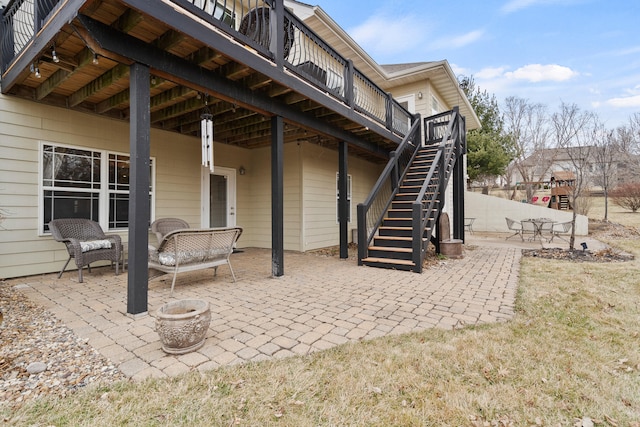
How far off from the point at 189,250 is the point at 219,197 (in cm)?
419

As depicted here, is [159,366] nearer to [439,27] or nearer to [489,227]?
[489,227]

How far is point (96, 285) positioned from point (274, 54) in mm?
4083

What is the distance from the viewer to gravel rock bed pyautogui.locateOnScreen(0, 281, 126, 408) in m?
1.88

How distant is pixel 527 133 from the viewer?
2272 cm

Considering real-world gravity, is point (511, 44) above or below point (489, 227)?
above

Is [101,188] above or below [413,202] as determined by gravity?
above

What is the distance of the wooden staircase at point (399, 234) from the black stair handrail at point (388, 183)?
0.15 metres

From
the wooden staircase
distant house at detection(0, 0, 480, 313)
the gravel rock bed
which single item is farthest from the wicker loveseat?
the wooden staircase

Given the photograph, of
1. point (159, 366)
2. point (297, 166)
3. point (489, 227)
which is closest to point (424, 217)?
point (297, 166)

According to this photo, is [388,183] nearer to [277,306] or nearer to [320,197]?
[320,197]

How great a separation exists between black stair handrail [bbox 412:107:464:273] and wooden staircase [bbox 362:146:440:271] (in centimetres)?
10

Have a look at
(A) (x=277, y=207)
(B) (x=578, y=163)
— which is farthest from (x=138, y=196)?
(B) (x=578, y=163)

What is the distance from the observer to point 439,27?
1323 cm

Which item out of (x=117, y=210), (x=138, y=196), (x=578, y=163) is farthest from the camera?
(x=578, y=163)
